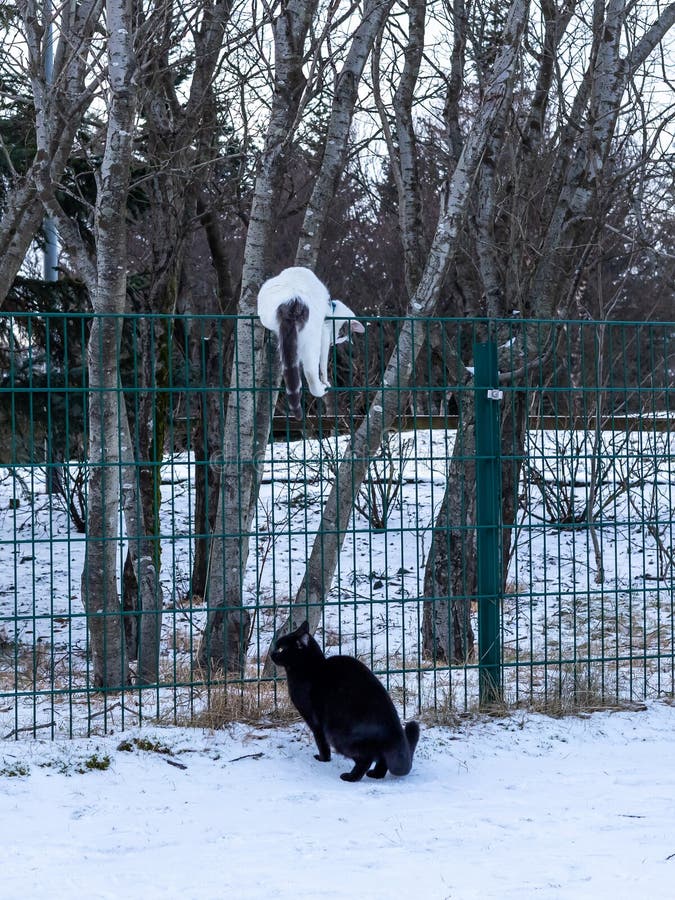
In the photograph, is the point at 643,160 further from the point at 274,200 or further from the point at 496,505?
the point at 496,505

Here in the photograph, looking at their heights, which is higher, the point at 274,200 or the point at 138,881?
the point at 274,200

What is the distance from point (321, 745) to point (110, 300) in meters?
3.32

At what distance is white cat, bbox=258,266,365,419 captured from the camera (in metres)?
5.18

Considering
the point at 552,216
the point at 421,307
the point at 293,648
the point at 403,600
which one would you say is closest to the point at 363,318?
the point at 403,600

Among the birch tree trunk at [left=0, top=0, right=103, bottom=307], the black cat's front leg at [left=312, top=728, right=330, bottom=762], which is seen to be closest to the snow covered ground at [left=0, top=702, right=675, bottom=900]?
the black cat's front leg at [left=312, top=728, right=330, bottom=762]

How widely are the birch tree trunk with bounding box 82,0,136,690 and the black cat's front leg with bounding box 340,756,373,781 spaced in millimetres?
1726

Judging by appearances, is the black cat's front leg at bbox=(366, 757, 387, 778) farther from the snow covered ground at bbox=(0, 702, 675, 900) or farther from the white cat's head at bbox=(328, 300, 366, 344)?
the white cat's head at bbox=(328, 300, 366, 344)

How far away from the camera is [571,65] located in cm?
893

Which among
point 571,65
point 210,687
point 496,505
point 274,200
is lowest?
point 210,687

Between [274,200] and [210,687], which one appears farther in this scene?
[274,200]

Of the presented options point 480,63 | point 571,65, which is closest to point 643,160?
point 571,65

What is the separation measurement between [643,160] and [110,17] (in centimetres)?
496

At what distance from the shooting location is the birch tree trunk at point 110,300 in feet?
19.5

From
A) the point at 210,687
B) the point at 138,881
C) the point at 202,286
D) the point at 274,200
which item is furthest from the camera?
the point at 202,286
